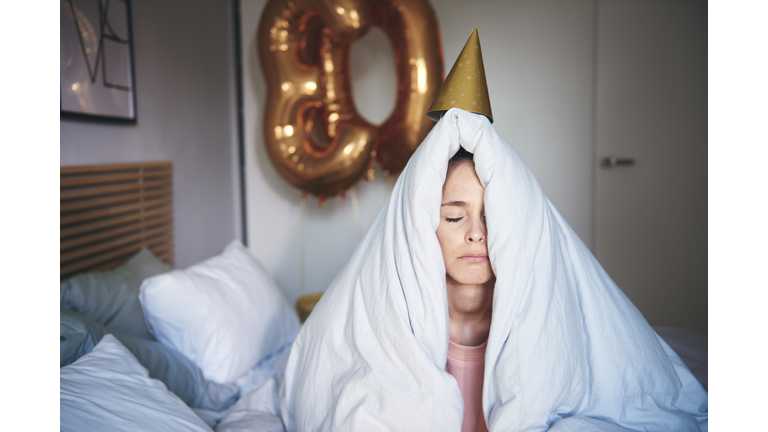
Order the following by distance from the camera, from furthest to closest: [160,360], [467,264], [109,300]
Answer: [109,300] < [160,360] < [467,264]

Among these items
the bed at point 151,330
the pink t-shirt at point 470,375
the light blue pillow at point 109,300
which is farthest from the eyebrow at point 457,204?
the light blue pillow at point 109,300

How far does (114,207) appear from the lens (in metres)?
1.69

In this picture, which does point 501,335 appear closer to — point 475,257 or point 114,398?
point 475,257

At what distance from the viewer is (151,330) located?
1.35m

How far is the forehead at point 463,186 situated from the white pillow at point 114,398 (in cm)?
66

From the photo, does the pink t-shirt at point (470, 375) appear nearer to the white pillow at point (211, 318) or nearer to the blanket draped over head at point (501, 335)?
the blanket draped over head at point (501, 335)

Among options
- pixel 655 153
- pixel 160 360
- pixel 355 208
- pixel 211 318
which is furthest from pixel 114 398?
pixel 655 153

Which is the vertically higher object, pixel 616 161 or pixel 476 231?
pixel 616 161

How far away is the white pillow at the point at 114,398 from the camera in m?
0.74

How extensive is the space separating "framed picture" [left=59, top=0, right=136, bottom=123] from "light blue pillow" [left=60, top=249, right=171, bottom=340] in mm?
534

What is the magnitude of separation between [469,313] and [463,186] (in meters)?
0.27

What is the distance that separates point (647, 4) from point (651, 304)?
155 cm

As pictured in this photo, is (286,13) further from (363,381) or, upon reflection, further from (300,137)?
(363,381)

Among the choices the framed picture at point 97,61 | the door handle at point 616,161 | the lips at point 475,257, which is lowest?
the lips at point 475,257
